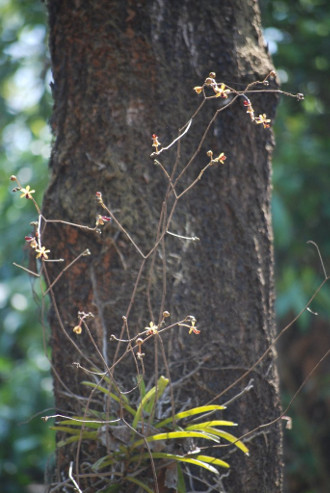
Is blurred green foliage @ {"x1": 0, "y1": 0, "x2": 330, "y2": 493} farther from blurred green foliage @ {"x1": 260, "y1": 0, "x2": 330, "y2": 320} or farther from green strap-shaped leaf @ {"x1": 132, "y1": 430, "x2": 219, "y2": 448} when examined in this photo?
green strap-shaped leaf @ {"x1": 132, "y1": 430, "x2": 219, "y2": 448}

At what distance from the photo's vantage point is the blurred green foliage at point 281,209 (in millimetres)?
3807

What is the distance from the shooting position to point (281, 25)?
352 cm

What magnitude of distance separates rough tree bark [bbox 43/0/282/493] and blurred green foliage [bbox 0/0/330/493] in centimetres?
206

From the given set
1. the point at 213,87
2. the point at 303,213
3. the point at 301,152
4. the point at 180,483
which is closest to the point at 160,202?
the point at 213,87

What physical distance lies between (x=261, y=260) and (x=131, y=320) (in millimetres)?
334

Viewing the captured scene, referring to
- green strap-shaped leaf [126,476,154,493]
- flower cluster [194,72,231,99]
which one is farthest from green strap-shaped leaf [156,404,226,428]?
flower cluster [194,72,231,99]

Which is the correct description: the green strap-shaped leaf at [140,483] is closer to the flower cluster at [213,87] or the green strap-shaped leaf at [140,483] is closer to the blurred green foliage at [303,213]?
the flower cluster at [213,87]

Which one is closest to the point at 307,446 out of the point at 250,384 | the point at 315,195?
the point at 315,195

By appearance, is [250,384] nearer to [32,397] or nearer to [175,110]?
[175,110]

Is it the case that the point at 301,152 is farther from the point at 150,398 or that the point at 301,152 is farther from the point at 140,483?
the point at 140,483

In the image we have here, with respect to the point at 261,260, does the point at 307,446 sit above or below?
below

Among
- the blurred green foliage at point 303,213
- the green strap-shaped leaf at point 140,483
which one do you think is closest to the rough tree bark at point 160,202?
the green strap-shaped leaf at point 140,483

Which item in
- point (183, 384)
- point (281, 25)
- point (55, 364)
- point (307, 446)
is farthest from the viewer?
point (307, 446)

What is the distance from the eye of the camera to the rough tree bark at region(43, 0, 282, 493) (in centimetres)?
142
